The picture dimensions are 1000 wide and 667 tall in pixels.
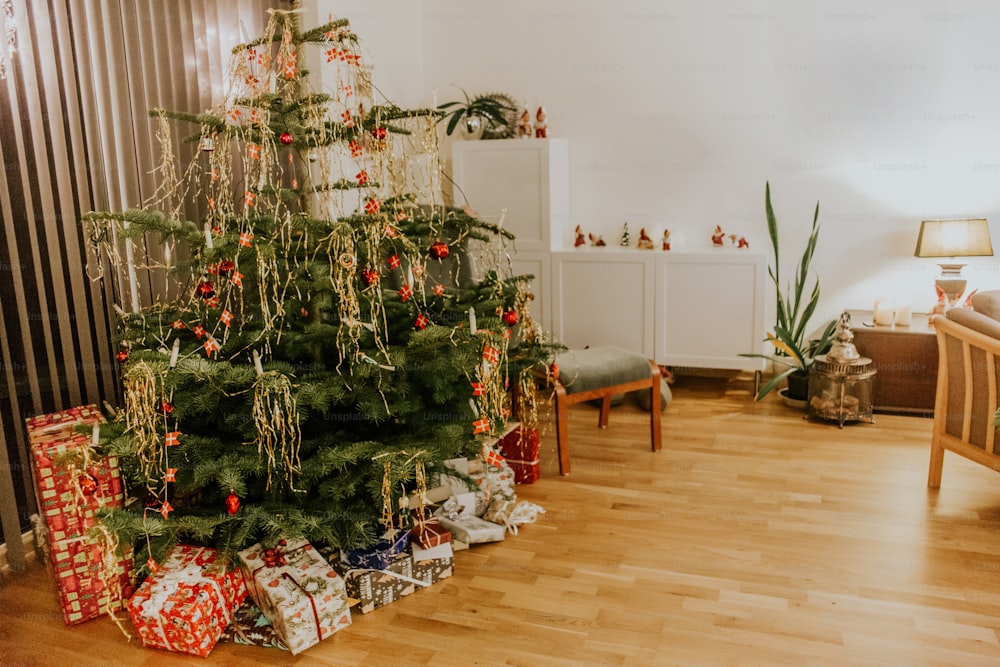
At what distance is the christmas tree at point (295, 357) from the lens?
2223 millimetres

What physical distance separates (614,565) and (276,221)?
1500 millimetres

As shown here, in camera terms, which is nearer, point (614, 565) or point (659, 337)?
point (614, 565)

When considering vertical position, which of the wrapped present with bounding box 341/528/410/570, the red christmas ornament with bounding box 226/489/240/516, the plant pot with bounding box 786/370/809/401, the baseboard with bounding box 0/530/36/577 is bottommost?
the baseboard with bounding box 0/530/36/577

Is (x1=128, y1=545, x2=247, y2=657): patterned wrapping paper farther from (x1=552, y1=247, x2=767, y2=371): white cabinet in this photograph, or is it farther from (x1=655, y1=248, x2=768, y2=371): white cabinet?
(x1=655, y1=248, x2=768, y2=371): white cabinet

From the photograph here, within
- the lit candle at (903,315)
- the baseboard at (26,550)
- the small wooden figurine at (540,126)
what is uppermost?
the small wooden figurine at (540,126)

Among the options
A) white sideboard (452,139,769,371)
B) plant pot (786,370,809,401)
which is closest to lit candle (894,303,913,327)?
plant pot (786,370,809,401)

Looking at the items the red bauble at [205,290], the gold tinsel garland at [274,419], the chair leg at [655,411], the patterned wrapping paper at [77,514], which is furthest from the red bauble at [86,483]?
the chair leg at [655,411]

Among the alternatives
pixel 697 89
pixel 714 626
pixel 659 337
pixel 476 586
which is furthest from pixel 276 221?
pixel 697 89

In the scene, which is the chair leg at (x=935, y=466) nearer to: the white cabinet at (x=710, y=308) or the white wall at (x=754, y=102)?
the white cabinet at (x=710, y=308)

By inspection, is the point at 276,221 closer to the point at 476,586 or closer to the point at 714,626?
the point at 476,586

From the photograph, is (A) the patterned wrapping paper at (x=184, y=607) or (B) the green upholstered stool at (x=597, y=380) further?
(B) the green upholstered stool at (x=597, y=380)

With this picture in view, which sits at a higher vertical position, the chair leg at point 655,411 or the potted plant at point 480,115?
the potted plant at point 480,115

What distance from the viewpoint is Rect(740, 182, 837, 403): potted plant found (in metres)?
4.21

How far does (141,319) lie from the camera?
100 inches
